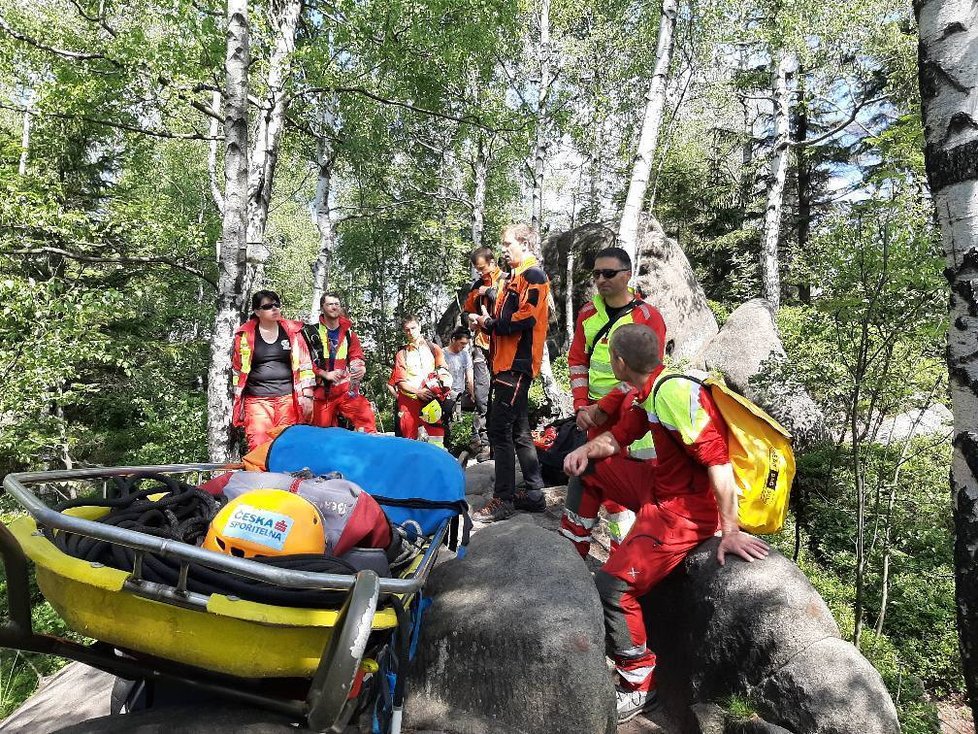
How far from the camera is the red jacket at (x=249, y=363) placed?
541 centimetres

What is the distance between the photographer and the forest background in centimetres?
552

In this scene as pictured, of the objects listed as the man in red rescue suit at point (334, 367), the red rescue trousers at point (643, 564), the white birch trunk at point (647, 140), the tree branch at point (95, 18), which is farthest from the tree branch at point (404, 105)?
the red rescue trousers at point (643, 564)

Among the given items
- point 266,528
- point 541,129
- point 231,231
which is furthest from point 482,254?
point 541,129

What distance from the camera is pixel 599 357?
4.09m

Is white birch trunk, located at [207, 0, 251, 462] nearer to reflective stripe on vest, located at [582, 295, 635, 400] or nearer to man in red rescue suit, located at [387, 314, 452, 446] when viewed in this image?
man in red rescue suit, located at [387, 314, 452, 446]

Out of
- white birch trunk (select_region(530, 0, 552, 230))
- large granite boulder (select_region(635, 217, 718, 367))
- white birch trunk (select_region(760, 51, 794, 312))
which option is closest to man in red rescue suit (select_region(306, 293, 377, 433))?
white birch trunk (select_region(530, 0, 552, 230))

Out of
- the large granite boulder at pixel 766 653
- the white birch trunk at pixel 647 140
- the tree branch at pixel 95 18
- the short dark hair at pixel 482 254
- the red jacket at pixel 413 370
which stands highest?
the tree branch at pixel 95 18

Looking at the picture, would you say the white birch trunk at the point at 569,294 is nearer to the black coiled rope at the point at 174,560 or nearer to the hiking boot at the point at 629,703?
the hiking boot at the point at 629,703

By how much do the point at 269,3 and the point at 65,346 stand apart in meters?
6.50

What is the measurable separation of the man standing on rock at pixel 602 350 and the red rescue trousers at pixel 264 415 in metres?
2.89

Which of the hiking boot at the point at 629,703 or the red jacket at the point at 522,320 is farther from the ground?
the red jacket at the point at 522,320

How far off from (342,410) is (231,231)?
231 centimetres

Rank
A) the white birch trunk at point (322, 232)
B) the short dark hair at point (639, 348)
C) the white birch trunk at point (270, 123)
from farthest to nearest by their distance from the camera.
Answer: the white birch trunk at point (322, 232) < the white birch trunk at point (270, 123) < the short dark hair at point (639, 348)

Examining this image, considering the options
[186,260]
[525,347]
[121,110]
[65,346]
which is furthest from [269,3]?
[525,347]
